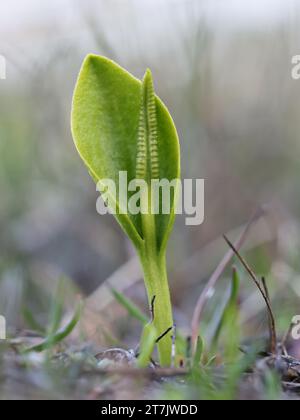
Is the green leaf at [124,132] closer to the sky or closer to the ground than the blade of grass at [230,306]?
closer to the sky

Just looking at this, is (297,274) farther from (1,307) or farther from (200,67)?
(200,67)

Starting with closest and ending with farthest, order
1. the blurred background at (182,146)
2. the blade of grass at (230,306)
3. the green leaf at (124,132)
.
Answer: the green leaf at (124,132), the blade of grass at (230,306), the blurred background at (182,146)

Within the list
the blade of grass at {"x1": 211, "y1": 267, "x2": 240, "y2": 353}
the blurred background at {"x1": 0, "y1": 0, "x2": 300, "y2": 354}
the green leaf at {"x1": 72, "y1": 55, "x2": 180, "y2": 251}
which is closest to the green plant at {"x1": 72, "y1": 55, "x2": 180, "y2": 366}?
the green leaf at {"x1": 72, "y1": 55, "x2": 180, "y2": 251}

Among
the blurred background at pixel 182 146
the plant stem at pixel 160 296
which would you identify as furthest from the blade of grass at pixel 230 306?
the blurred background at pixel 182 146

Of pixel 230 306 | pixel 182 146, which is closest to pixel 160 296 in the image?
pixel 230 306

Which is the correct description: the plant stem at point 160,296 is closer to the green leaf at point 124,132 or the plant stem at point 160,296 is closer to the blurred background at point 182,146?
the green leaf at point 124,132

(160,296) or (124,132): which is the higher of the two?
(124,132)

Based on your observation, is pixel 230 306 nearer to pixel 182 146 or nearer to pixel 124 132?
pixel 124 132
